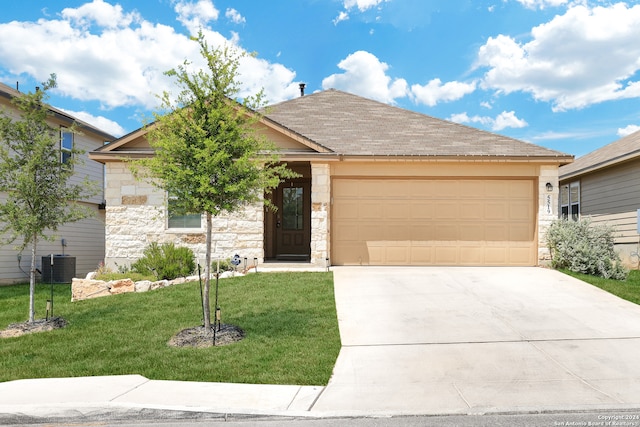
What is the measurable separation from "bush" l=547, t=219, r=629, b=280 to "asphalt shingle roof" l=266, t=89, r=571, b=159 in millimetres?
2153

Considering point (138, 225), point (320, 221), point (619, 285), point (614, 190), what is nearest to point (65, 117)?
point (138, 225)

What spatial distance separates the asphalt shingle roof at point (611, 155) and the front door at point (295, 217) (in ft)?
34.5

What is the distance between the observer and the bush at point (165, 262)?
1293 centimetres

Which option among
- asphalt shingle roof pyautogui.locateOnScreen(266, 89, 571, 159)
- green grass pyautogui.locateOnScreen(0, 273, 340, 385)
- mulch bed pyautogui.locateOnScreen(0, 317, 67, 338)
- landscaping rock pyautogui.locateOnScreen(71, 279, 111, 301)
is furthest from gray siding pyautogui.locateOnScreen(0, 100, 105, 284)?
mulch bed pyautogui.locateOnScreen(0, 317, 67, 338)

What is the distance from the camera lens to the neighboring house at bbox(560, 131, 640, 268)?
623 inches

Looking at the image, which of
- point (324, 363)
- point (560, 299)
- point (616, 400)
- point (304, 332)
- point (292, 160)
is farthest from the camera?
point (292, 160)

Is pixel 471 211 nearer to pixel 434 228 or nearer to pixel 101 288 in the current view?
pixel 434 228

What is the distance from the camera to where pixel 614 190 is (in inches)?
669

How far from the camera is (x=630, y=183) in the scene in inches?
632

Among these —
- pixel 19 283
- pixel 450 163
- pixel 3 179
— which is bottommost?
pixel 19 283

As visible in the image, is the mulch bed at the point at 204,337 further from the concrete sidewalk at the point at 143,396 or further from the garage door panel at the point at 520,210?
the garage door panel at the point at 520,210

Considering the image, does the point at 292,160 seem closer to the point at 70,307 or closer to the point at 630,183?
the point at 70,307

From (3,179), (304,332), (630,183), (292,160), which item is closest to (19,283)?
(3,179)

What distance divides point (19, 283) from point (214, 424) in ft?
51.2
